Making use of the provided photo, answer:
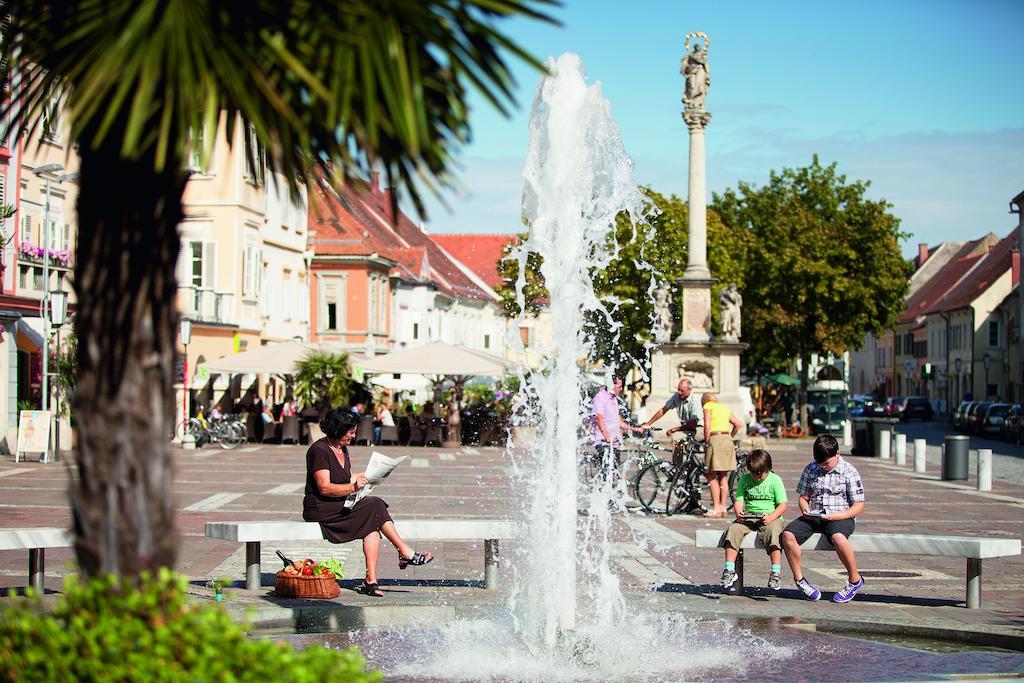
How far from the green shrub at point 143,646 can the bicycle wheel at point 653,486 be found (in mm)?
16280

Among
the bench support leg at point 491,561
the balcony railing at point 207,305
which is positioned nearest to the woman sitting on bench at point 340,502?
the bench support leg at point 491,561

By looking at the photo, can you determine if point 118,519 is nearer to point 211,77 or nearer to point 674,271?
point 211,77

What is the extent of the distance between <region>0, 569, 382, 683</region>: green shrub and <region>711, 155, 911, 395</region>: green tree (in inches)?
2355

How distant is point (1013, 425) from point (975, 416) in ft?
27.2

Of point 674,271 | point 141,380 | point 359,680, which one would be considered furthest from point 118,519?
point 674,271

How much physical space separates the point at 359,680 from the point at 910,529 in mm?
15289

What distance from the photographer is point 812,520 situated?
494 inches

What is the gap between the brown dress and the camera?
12.0 metres

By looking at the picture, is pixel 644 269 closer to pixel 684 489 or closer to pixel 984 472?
pixel 984 472

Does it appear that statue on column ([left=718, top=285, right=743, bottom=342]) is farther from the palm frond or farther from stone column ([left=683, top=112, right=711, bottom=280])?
the palm frond

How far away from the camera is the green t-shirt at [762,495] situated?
41.5ft

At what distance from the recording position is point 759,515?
12695mm

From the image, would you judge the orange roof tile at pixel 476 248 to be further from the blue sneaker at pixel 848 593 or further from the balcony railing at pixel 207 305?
the blue sneaker at pixel 848 593

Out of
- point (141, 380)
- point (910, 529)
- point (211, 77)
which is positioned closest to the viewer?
point (211, 77)
